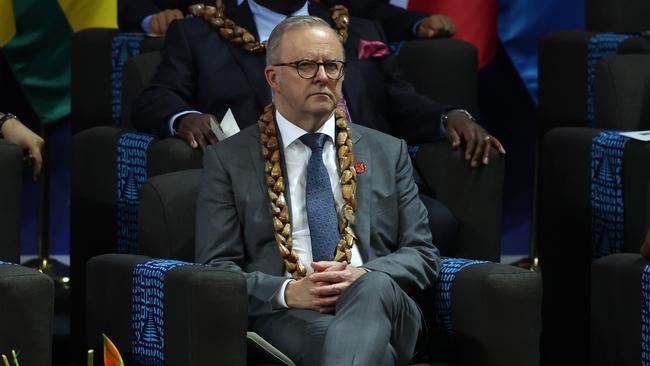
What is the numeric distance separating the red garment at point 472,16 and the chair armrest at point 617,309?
6.05 ft

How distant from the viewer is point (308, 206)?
366 centimetres

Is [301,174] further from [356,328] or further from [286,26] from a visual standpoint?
[356,328]

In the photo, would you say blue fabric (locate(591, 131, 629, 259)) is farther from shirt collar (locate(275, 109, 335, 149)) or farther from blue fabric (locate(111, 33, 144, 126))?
blue fabric (locate(111, 33, 144, 126))

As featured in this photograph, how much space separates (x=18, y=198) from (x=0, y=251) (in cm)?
14

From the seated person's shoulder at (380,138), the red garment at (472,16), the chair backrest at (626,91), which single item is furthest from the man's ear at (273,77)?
the red garment at (472,16)

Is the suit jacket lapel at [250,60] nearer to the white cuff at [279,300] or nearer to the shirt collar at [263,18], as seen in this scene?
the shirt collar at [263,18]

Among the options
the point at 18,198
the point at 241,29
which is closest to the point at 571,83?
the point at 241,29

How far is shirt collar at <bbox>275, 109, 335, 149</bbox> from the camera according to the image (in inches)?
146

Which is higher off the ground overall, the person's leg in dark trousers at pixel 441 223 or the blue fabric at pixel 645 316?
the person's leg in dark trousers at pixel 441 223

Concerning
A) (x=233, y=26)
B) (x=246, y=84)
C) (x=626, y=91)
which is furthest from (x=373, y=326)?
(x=626, y=91)

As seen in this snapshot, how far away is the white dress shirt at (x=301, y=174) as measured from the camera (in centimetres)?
366

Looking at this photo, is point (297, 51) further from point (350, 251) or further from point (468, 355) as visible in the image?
point (468, 355)

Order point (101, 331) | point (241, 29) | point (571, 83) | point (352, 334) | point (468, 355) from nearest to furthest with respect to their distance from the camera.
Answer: point (352, 334)
point (468, 355)
point (101, 331)
point (241, 29)
point (571, 83)

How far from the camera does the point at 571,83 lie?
4.96 m
